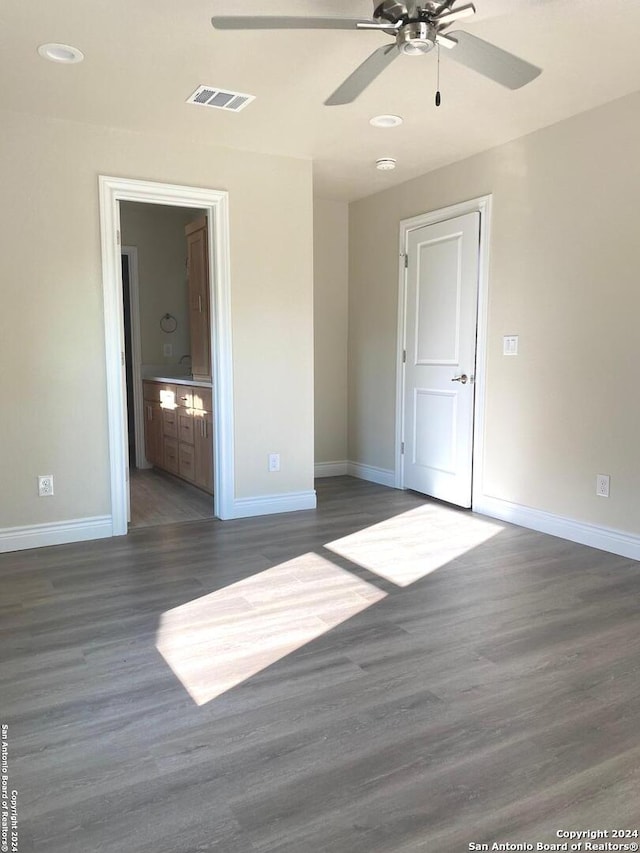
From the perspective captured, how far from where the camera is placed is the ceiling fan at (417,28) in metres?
1.96

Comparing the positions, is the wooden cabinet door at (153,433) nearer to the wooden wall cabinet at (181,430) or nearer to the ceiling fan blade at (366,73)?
the wooden wall cabinet at (181,430)

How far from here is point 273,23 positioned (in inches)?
78.1

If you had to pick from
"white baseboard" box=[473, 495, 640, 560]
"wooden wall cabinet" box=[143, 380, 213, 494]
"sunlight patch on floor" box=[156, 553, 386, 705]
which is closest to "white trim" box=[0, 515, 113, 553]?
"wooden wall cabinet" box=[143, 380, 213, 494]

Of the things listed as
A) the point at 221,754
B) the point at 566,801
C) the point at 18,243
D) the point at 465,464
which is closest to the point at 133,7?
the point at 18,243

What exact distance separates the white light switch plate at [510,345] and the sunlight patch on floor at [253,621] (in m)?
1.82

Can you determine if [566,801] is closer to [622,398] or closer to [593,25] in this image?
[622,398]

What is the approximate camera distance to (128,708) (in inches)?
75.1

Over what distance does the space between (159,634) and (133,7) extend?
7.75 ft

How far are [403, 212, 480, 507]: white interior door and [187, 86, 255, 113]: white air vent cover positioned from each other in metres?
1.75

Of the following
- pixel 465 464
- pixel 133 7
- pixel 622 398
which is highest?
pixel 133 7

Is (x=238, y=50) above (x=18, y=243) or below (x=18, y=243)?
above

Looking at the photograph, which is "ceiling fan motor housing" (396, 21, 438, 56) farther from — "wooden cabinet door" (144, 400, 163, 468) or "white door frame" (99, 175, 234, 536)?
"wooden cabinet door" (144, 400, 163, 468)

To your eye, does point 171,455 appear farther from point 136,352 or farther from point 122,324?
point 122,324

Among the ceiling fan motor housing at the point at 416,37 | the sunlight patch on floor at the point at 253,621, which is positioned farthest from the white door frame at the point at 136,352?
the ceiling fan motor housing at the point at 416,37
